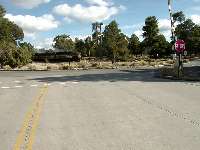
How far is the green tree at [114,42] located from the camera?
78.2 meters

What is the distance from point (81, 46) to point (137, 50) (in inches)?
700

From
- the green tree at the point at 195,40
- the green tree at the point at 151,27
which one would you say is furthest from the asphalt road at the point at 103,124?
the green tree at the point at 195,40

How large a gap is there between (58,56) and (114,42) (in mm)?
18143

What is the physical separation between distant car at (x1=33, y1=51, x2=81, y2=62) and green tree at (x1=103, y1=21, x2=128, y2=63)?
37.7 feet

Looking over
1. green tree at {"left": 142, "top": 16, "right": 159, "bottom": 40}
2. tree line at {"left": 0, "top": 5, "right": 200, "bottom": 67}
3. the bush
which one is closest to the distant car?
tree line at {"left": 0, "top": 5, "right": 200, "bottom": 67}

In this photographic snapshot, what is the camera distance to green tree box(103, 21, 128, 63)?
257 ft

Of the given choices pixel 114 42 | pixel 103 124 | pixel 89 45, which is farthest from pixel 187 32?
pixel 103 124

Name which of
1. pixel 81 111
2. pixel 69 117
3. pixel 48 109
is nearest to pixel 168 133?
pixel 69 117

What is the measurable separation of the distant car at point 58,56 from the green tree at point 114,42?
11.5m

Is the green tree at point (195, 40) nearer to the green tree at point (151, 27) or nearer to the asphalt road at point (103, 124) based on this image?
the green tree at point (151, 27)

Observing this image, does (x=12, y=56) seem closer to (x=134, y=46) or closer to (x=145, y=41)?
(x=145, y=41)

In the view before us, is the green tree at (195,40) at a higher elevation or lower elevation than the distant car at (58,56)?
higher

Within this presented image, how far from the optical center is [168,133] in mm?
9727

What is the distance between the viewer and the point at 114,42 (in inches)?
3098
